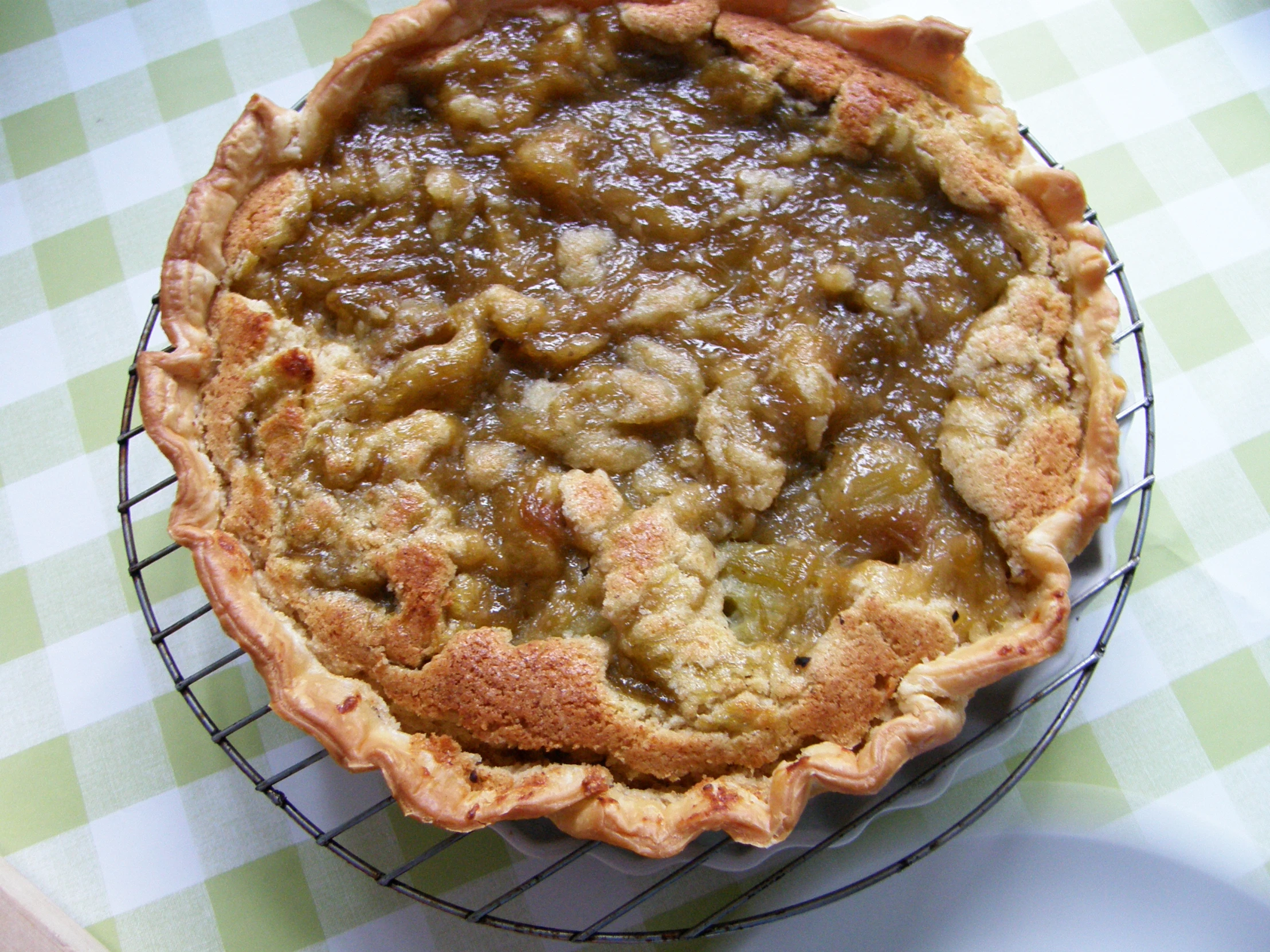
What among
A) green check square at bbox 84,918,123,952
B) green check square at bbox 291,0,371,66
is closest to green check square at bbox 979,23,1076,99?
green check square at bbox 291,0,371,66

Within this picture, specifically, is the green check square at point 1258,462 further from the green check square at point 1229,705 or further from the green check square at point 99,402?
the green check square at point 99,402

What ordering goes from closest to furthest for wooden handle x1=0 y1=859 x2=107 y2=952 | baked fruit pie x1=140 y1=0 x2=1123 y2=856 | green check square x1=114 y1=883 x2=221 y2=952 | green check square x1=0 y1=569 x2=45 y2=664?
baked fruit pie x1=140 y1=0 x2=1123 y2=856
wooden handle x1=0 y1=859 x2=107 y2=952
green check square x1=114 y1=883 x2=221 y2=952
green check square x1=0 y1=569 x2=45 y2=664

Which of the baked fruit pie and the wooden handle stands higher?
the baked fruit pie

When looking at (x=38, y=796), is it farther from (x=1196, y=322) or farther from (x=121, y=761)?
(x=1196, y=322)

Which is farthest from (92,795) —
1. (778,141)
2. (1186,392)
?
(1186,392)

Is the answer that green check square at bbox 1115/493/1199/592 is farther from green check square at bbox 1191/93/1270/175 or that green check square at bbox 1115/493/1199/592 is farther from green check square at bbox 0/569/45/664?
green check square at bbox 0/569/45/664

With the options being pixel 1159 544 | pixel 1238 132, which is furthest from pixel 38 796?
pixel 1238 132

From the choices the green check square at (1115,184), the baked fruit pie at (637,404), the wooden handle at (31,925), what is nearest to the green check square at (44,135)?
the baked fruit pie at (637,404)
